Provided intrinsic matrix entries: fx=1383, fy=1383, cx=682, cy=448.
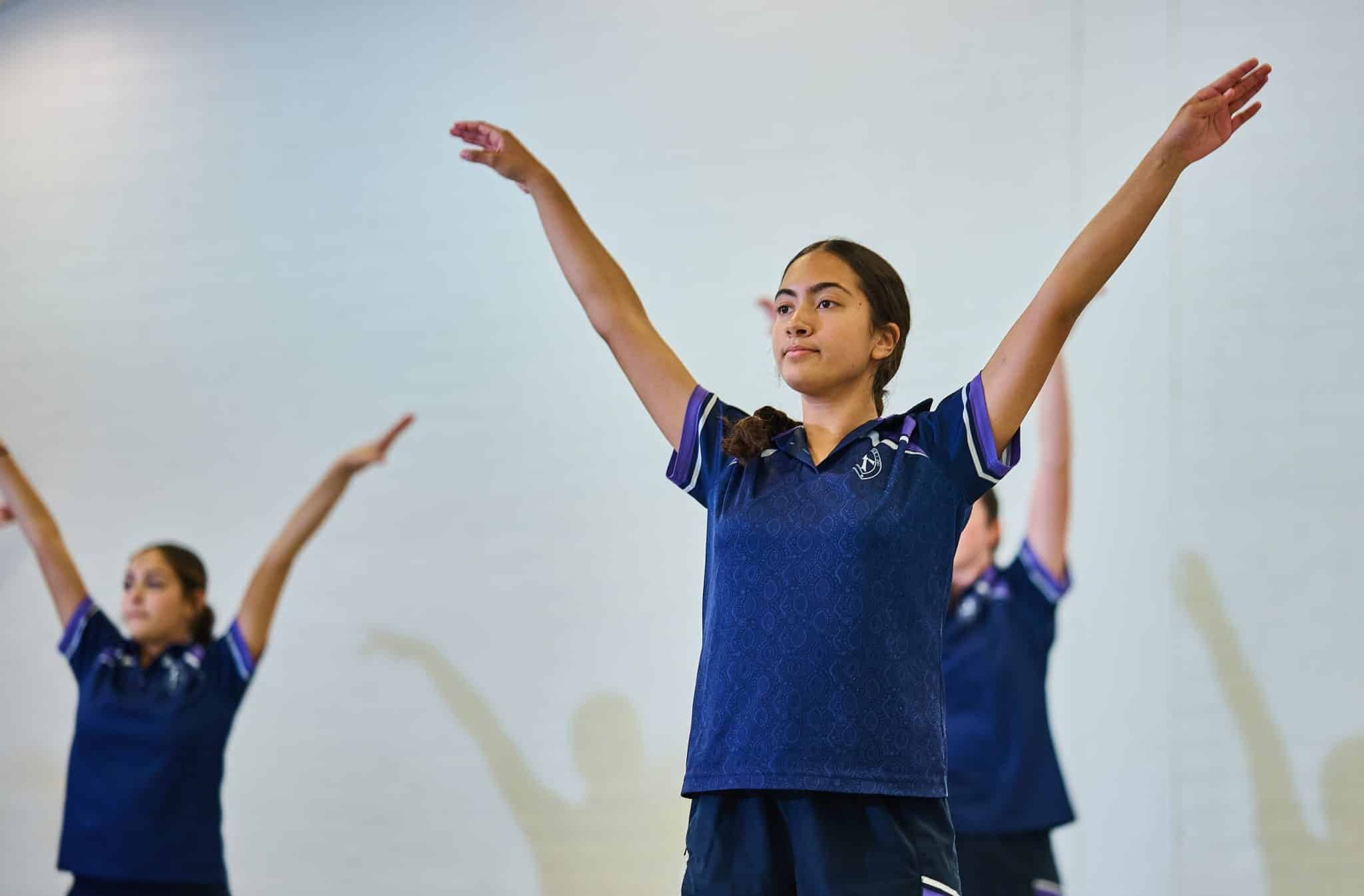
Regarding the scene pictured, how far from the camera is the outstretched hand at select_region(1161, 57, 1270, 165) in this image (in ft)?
4.57

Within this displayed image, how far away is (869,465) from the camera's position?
1.40m

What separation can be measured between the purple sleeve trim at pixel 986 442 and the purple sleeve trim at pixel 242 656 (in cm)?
218

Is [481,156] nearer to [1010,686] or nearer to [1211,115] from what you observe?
[1211,115]

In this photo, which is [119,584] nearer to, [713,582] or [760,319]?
[760,319]

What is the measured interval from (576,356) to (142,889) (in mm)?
1466

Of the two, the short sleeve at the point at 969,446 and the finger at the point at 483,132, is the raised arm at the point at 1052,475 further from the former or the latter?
the finger at the point at 483,132

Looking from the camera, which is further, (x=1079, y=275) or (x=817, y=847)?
(x=1079, y=275)

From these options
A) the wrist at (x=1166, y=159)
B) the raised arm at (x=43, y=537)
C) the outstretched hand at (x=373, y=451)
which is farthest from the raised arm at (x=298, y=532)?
the wrist at (x=1166, y=159)

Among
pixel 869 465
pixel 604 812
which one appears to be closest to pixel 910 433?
pixel 869 465

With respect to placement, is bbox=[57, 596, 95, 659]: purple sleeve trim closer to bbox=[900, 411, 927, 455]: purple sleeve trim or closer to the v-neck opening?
the v-neck opening

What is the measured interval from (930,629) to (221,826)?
223 cm

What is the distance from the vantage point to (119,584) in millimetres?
3309

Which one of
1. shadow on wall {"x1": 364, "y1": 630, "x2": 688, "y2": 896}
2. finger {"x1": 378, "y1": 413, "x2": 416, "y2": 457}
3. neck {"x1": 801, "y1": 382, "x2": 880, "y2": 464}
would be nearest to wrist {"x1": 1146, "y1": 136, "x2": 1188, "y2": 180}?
neck {"x1": 801, "y1": 382, "x2": 880, "y2": 464}

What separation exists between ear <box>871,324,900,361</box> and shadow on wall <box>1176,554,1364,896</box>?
1.37 meters
